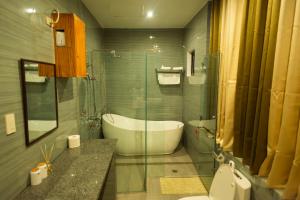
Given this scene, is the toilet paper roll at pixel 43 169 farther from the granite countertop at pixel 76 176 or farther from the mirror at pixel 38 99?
the mirror at pixel 38 99

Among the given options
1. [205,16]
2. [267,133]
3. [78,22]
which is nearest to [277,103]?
[267,133]

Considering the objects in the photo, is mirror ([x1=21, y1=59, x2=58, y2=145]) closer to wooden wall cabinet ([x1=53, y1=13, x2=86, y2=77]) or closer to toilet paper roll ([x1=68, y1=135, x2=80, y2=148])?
wooden wall cabinet ([x1=53, y1=13, x2=86, y2=77])

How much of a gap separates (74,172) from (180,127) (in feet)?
8.10

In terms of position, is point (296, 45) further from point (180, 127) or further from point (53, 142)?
point (180, 127)

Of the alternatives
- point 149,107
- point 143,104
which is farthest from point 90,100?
point 149,107

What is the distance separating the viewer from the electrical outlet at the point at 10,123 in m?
1.12

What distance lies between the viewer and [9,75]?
115 cm

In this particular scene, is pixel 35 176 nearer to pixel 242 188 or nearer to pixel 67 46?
pixel 67 46

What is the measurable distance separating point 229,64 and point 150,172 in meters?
2.25

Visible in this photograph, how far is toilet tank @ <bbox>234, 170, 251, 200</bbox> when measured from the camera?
Answer: 150cm

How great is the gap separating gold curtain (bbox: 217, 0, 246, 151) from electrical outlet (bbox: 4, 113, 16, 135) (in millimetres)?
1907

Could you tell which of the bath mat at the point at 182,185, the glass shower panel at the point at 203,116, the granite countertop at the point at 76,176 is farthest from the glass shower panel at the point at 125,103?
the granite countertop at the point at 76,176

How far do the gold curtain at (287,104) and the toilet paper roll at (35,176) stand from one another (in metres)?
1.70

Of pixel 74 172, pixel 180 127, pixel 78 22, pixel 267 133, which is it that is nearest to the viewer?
pixel 267 133
